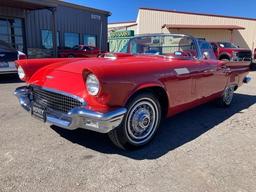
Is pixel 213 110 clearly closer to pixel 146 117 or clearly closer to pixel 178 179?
pixel 146 117

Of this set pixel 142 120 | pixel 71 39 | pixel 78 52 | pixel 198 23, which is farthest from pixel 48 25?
pixel 198 23

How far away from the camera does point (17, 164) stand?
2.81 m

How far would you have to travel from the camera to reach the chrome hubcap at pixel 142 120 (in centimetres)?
314

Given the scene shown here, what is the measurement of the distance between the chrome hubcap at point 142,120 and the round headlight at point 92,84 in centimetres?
54

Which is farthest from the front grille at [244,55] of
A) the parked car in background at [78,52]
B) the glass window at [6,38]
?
the glass window at [6,38]

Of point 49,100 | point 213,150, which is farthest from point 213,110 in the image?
point 49,100

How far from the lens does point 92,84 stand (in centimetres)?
275

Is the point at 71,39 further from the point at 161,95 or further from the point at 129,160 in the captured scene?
the point at 129,160

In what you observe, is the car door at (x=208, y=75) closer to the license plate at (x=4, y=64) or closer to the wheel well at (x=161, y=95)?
the wheel well at (x=161, y=95)

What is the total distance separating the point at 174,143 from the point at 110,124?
1.21 m

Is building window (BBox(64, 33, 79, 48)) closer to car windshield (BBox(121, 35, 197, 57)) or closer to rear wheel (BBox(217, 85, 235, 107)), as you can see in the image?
car windshield (BBox(121, 35, 197, 57))

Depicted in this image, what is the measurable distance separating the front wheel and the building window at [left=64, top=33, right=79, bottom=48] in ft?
50.0

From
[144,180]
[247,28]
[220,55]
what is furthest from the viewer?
[247,28]

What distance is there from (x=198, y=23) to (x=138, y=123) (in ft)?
80.8
